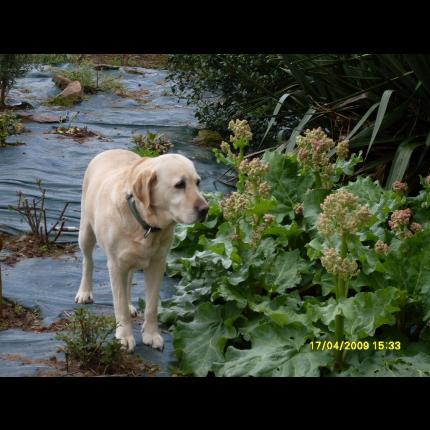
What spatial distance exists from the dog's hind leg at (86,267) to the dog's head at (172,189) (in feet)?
2.90

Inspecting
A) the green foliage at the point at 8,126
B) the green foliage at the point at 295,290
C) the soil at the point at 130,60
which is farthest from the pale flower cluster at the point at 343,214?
the soil at the point at 130,60

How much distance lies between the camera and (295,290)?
14.9 feet

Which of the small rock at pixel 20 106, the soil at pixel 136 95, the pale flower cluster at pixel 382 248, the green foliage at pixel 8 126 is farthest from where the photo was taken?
the soil at pixel 136 95

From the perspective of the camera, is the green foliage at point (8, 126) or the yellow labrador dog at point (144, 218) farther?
the green foliage at point (8, 126)

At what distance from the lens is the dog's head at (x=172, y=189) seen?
4078mm

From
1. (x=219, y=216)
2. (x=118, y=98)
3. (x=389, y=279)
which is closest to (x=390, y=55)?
(x=219, y=216)

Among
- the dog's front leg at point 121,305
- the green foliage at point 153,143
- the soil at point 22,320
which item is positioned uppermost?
the dog's front leg at point 121,305

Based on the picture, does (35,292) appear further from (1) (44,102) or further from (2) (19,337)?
(1) (44,102)

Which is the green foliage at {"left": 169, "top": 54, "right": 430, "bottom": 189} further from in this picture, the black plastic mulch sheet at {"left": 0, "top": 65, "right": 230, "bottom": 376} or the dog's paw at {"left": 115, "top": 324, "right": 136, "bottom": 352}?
the dog's paw at {"left": 115, "top": 324, "right": 136, "bottom": 352}

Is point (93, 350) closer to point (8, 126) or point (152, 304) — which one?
point (152, 304)

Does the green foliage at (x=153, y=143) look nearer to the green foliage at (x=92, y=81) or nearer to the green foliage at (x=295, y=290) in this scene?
the green foliage at (x=92, y=81)

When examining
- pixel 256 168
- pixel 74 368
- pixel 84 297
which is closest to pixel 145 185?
pixel 256 168

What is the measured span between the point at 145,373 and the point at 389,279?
1.34 m
